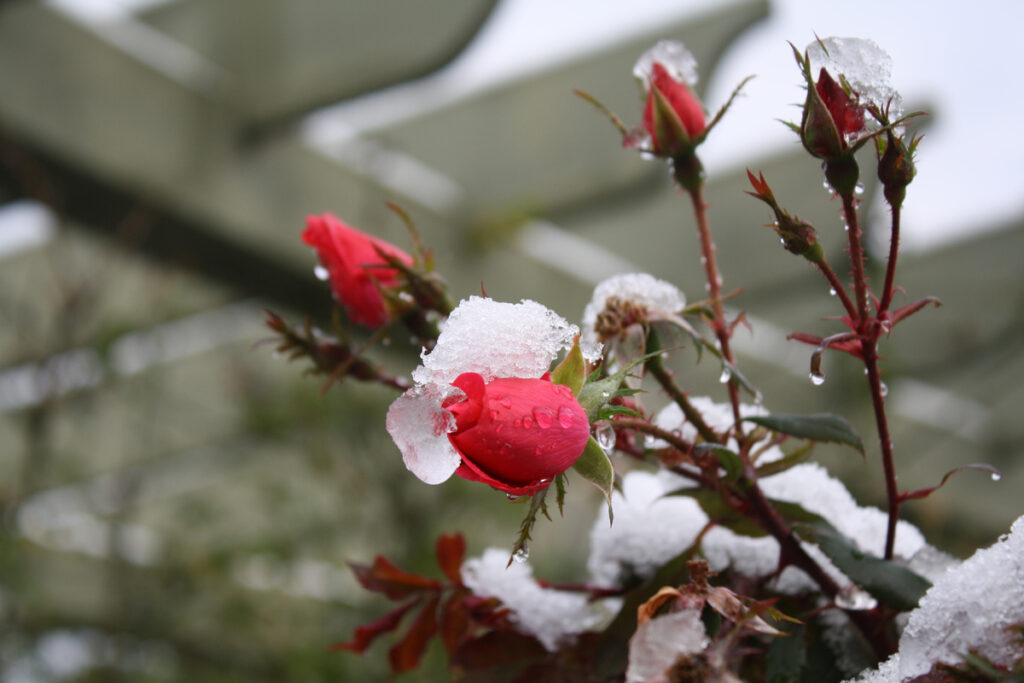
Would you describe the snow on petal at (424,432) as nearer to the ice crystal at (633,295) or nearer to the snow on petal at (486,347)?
the snow on petal at (486,347)

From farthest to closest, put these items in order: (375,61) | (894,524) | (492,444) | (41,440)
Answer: (375,61)
(41,440)
(894,524)
(492,444)

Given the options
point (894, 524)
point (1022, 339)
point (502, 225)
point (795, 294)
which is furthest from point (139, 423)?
point (1022, 339)

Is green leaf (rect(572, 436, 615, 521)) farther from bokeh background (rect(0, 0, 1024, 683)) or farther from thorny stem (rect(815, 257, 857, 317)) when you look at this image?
bokeh background (rect(0, 0, 1024, 683))

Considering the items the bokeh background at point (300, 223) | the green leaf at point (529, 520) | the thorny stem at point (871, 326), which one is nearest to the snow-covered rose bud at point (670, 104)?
the thorny stem at point (871, 326)

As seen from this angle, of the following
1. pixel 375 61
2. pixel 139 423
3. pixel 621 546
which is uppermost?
pixel 621 546

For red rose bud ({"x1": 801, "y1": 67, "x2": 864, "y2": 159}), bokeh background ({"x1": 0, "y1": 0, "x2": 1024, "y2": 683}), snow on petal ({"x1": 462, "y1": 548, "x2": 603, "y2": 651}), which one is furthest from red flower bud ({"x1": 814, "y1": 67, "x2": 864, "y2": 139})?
bokeh background ({"x1": 0, "y1": 0, "x2": 1024, "y2": 683})

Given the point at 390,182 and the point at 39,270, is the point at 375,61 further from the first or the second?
the point at 39,270

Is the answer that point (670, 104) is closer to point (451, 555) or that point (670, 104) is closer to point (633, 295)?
point (633, 295)
